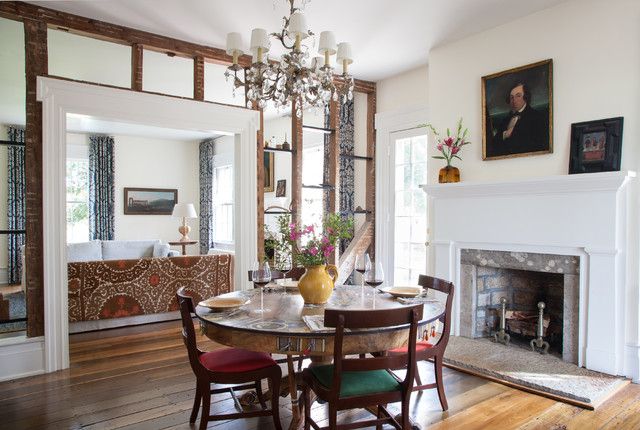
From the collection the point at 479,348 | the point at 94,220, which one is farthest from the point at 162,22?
the point at 94,220

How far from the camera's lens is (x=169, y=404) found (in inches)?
115

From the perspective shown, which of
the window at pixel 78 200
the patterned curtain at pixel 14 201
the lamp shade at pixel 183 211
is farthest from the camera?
the window at pixel 78 200

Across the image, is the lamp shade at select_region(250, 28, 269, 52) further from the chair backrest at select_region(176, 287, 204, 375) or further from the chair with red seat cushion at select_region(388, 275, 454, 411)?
the chair with red seat cushion at select_region(388, 275, 454, 411)

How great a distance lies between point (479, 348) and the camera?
389 cm

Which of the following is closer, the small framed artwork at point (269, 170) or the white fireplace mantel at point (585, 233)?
the white fireplace mantel at point (585, 233)

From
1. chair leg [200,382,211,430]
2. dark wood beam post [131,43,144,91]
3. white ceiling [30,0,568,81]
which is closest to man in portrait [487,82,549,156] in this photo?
white ceiling [30,0,568,81]

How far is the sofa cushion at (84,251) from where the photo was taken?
6393mm

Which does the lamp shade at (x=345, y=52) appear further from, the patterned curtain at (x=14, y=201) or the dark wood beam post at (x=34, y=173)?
the patterned curtain at (x=14, y=201)

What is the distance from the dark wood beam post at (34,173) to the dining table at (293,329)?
1972 millimetres

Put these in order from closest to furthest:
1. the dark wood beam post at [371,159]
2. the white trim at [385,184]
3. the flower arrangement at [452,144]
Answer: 1. the flower arrangement at [452,144]
2. the white trim at [385,184]
3. the dark wood beam post at [371,159]

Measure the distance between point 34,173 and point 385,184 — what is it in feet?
12.1

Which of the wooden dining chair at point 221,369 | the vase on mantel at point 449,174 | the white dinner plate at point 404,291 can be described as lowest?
the wooden dining chair at point 221,369

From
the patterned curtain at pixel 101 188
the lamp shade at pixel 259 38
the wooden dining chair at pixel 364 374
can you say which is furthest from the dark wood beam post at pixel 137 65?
the patterned curtain at pixel 101 188

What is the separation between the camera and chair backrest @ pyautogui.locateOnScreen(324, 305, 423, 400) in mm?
1950
